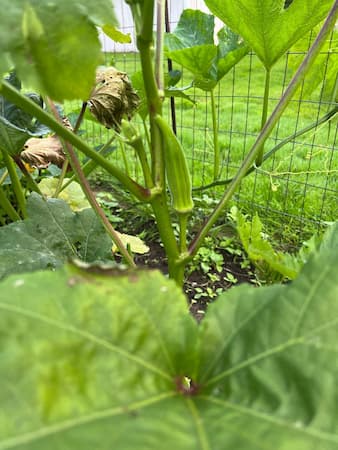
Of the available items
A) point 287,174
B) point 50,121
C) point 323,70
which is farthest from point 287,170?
point 50,121

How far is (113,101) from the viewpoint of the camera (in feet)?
2.24

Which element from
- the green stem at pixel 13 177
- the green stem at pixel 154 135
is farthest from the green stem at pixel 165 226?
the green stem at pixel 13 177

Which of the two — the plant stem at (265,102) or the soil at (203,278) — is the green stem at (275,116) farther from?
the soil at (203,278)

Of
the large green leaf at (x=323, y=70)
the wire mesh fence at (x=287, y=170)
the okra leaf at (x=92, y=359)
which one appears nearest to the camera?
the okra leaf at (x=92, y=359)

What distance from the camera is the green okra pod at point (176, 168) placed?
19.3 inches

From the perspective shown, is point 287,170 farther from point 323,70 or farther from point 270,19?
point 270,19

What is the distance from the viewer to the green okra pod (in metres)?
0.49

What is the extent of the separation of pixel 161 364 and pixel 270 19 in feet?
2.03

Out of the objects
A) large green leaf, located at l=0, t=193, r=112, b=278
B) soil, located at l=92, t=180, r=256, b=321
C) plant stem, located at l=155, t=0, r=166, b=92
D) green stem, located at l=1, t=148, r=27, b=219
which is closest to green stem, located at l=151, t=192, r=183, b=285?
plant stem, located at l=155, t=0, r=166, b=92

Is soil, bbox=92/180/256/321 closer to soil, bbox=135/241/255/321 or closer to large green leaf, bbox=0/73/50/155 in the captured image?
soil, bbox=135/241/255/321

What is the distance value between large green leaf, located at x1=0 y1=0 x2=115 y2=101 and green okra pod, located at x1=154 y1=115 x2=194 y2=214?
126 mm

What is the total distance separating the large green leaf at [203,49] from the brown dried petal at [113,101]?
1.85ft

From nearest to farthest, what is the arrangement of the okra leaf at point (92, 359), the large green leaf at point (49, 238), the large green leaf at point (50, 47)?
the okra leaf at point (92, 359), the large green leaf at point (50, 47), the large green leaf at point (49, 238)

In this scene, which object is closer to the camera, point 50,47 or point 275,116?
point 50,47
